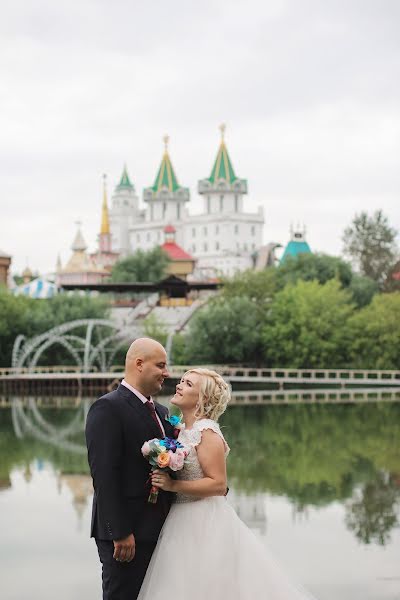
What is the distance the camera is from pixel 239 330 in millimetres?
50000

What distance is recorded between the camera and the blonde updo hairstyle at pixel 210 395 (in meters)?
5.13

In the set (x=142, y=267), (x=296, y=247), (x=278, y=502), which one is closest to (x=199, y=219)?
(x=296, y=247)

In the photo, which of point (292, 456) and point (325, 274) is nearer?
point (292, 456)

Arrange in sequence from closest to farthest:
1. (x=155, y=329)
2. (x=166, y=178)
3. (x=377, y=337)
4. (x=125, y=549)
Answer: (x=125, y=549) → (x=377, y=337) → (x=155, y=329) → (x=166, y=178)

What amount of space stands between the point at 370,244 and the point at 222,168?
50.6 metres

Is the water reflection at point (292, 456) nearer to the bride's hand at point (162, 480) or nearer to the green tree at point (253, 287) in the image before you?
the bride's hand at point (162, 480)

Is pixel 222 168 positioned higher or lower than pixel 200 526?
higher

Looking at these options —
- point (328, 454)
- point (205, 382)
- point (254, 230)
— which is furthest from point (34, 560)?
point (254, 230)

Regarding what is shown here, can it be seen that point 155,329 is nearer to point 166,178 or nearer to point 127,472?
point 127,472

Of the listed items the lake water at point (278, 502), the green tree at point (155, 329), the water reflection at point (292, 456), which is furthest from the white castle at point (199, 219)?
the lake water at point (278, 502)

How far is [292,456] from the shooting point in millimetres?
20922

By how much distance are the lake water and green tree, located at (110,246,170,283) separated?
55.6 metres

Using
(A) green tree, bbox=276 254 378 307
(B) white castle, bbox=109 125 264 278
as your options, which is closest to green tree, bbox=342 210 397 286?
(A) green tree, bbox=276 254 378 307

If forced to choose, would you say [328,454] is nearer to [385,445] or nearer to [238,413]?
[385,445]
